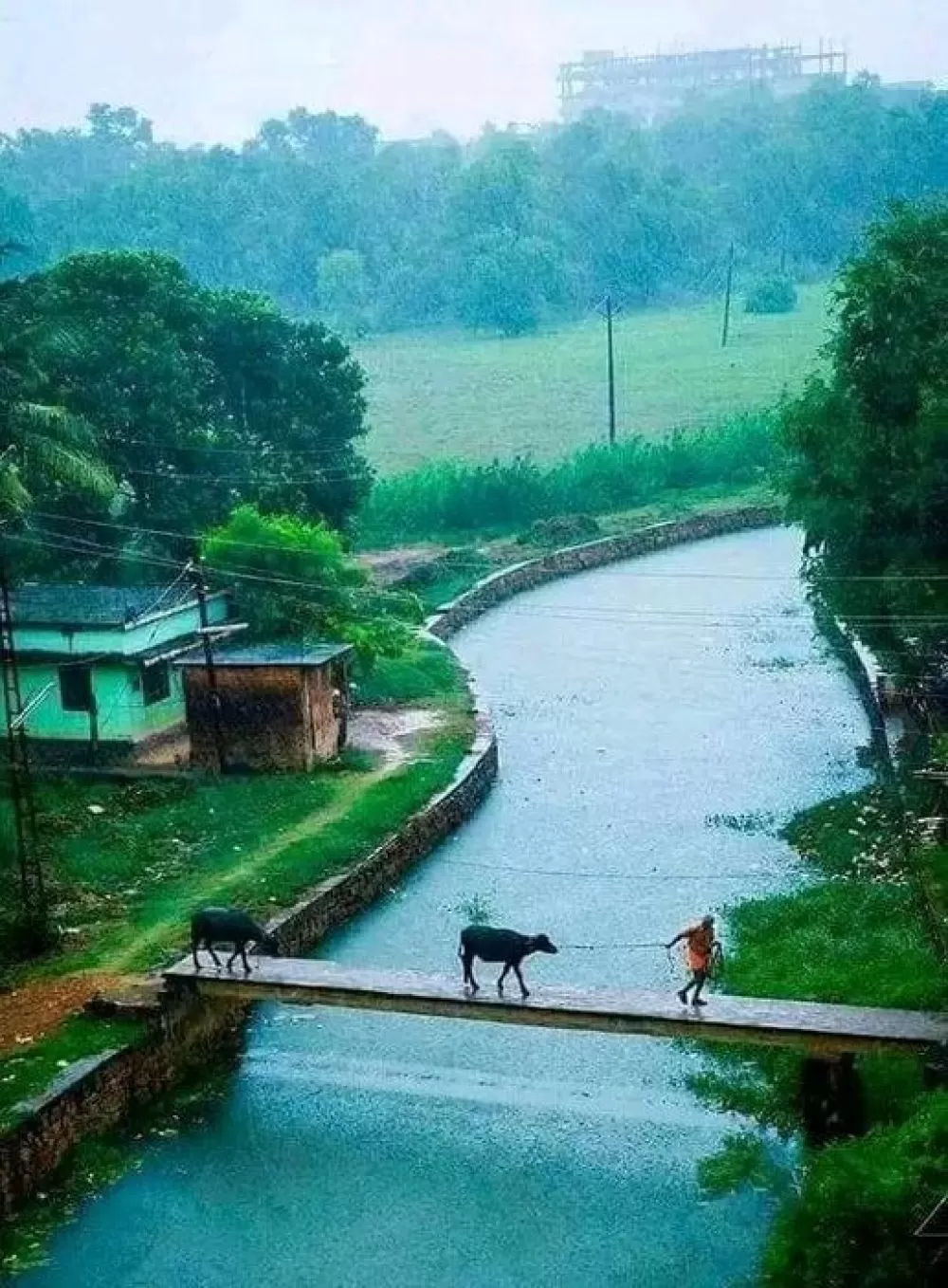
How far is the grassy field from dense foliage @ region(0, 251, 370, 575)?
56.8ft

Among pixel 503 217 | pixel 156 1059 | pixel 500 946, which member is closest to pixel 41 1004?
pixel 156 1059

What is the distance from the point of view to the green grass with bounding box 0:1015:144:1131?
16734mm

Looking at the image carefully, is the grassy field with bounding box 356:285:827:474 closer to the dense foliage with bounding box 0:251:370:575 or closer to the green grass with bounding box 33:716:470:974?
the dense foliage with bounding box 0:251:370:575

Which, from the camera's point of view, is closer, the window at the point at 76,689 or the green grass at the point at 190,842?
the green grass at the point at 190,842

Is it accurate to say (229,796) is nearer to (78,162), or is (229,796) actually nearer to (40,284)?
(40,284)

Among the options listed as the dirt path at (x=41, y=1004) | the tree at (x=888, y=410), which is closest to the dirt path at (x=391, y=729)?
the tree at (x=888, y=410)

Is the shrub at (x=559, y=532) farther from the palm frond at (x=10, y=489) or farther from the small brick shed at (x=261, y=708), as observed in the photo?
the palm frond at (x=10, y=489)

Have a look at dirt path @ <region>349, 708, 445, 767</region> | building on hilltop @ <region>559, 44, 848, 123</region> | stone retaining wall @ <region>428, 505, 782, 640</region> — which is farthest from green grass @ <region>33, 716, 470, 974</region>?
building on hilltop @ <region>559, 44, 848, 123</region>

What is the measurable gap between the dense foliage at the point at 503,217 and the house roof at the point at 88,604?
173ft

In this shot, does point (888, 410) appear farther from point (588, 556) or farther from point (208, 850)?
point (588, 556)

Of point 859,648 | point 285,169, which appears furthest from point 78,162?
point 859,648

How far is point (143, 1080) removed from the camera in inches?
727

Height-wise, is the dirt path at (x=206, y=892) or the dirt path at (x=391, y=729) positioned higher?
the dirt path at (x=206, y=892)

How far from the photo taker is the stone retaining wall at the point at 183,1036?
649 inches
